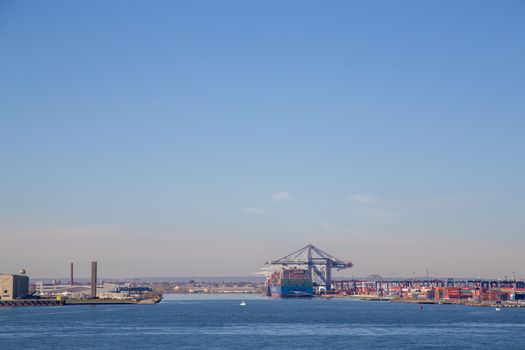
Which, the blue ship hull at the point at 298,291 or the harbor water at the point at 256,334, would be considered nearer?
the harbor water at the point at 256,334

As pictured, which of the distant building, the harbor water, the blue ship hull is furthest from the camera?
the blue ship hull

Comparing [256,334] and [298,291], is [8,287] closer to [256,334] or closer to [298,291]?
[256,334]

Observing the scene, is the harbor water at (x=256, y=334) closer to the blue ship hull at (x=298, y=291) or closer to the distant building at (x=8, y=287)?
the distant building at (x=8, y=287)

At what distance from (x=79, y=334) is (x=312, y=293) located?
13668cm

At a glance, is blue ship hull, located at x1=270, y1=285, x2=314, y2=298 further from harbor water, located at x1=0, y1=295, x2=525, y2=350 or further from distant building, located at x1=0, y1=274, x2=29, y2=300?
harbor water, located at x1=0, y1=295, x2=525, y2=350

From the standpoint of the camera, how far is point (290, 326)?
76250mm

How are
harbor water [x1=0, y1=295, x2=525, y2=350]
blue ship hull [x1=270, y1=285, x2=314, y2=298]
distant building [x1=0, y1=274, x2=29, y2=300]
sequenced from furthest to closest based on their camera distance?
blue ship hull [x1=270, y1=285, x2=314, y2=298], distant building [x1=0, y1=274, x2=29, y2=300], harbor water [x1=0, y1=295, x2=525, y2=350]

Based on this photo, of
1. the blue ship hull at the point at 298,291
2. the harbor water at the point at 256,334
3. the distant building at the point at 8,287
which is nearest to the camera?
the harbor water at the point at 256,334

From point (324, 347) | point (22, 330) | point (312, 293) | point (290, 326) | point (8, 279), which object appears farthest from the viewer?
point (312, 293)

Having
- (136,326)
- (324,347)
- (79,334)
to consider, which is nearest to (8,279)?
(136,326)

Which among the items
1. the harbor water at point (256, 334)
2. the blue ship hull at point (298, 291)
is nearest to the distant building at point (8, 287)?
the harbor water at point (256, 334)

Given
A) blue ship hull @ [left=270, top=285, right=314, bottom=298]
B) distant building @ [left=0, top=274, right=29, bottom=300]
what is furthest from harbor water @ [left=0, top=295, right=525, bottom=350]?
blue ship hull @ [left=270, top=285, right=314, bottom=298]

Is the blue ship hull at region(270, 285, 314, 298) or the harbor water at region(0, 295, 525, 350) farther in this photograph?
the blue ship hull at region(270, 285, 314, 298)

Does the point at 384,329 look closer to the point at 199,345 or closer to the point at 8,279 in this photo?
the point at 199,345
